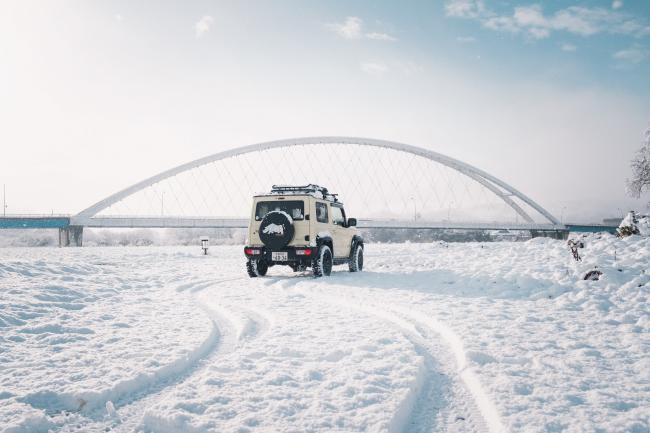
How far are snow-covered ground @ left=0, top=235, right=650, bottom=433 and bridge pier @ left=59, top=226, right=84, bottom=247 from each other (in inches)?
2355

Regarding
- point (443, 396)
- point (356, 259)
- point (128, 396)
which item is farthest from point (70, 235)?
point (443, 396)

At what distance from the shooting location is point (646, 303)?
644cm

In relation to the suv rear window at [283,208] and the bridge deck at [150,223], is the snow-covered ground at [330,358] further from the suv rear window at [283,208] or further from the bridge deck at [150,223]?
the bridge deck at [150,223]

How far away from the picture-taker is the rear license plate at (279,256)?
11672mm

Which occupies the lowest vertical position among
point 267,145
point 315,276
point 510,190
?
point 315,276

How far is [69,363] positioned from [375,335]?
10.7 ft

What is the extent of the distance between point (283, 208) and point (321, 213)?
1202 mm

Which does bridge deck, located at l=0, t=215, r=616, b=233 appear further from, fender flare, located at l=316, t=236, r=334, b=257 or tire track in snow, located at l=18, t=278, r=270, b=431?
tire track in snow, located at l=18, t=278, r=270, b=431

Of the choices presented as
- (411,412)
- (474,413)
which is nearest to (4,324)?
(411,412)

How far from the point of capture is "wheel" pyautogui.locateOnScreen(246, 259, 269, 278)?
12.1 meters

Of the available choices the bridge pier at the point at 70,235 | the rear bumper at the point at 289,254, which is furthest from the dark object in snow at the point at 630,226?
the bridge pier at the point at 70,235

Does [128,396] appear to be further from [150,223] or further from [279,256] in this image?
[150,223]

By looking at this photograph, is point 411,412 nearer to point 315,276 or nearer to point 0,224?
point 315,276

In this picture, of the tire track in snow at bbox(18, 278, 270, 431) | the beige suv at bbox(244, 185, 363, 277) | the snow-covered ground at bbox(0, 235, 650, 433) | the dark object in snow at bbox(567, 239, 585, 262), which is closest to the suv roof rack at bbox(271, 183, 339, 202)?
the beige suv at bbox(244, 185, 363, 277)
